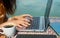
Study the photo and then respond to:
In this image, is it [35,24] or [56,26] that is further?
[35,24]

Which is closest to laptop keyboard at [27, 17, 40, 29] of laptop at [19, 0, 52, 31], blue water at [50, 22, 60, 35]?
laptop at [19, 0, 52, 31]

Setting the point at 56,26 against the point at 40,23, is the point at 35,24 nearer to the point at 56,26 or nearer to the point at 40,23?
the point at 40,23

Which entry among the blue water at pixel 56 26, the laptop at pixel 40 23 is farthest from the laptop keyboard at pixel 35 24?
the blue water at pixel 56 26

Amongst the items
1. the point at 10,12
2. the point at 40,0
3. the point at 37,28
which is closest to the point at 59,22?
the point at 37,28

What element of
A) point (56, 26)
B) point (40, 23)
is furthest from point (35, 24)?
point (56, 26)

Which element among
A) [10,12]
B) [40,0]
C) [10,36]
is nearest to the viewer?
[10,36]

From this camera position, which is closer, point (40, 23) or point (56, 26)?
point (56, 26)

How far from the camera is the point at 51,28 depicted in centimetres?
138

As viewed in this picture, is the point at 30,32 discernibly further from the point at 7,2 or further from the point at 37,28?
the point at 7,2

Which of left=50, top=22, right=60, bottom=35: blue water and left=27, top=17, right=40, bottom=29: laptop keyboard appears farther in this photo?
left=27, top=17, right=40, bottom=29: laptop keyboard

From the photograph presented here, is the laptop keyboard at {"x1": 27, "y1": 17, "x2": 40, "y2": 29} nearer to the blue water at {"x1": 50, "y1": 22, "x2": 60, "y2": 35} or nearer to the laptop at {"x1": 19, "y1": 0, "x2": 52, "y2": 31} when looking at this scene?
the laptop at {"x1": 19, "y1": 0, "x2": 52, "y2": 31}

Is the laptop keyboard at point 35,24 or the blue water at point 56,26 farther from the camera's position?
the laptop keyboard at point 35,24

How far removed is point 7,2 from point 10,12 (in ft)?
0.86

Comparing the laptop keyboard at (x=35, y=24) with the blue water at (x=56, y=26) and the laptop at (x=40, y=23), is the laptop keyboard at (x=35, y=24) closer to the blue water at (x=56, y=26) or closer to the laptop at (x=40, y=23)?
the laptop at (x=40, y=23)
